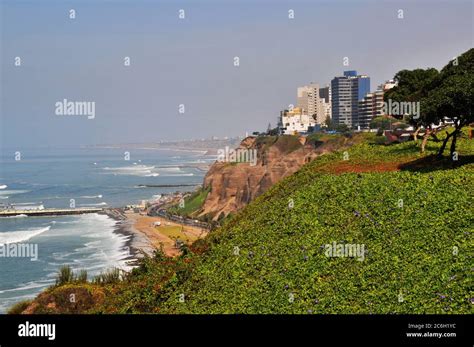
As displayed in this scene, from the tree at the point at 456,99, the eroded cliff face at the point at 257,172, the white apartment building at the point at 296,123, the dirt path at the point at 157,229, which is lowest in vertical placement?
the dirt path at the point at 157,229

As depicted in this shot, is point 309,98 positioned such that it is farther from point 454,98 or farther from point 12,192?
point 454,98

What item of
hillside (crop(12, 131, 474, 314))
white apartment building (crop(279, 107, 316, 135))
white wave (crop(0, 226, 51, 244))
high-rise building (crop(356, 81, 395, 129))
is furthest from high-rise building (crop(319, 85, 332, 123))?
hillside (crop(12, 131, 474, 314))

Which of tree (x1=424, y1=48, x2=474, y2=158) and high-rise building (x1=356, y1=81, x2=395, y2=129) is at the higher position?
high-rise building (x1=356, y1=81, x2=395, y2=129)

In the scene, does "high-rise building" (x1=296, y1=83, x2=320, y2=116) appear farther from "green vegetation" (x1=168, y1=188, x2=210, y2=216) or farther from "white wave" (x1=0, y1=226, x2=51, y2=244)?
"white wave" (x1=0, y1=226, x2=51, y2=244)

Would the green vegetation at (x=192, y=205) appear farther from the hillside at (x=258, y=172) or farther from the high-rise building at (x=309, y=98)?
the high-rise building at (x=309, y=98)

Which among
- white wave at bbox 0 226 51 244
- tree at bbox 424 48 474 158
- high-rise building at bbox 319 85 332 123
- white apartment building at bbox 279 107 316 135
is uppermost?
high-rise building at bbox 319 85 332 123

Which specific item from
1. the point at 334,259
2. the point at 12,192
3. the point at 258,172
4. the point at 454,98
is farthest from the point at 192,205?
the point at 334,259

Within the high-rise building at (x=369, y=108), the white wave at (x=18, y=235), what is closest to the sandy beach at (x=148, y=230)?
the white wave at (x=18, y=235)
